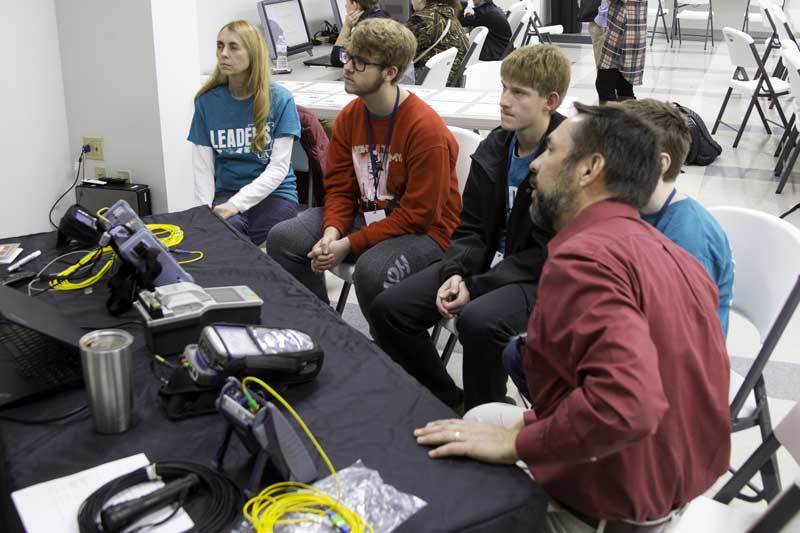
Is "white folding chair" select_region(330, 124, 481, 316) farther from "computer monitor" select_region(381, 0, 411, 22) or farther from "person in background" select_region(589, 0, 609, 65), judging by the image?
"person in background" select_region(589, 0, 609, 65)

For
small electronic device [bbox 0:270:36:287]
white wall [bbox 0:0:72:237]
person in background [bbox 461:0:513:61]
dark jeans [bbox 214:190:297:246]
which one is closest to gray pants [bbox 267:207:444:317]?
dark jeans [bbox 214:190:297:246]

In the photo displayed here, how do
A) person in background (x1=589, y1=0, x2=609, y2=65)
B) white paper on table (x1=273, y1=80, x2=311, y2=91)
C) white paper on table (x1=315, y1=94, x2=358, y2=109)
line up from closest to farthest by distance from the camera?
white paper on table (x1=315, y1=94, x2=358, y2=109)
white paper on table (x1=273, y1=80, x2=311, y2=91)
person in background (x1=589, y1=0, x2=609, y2=65)

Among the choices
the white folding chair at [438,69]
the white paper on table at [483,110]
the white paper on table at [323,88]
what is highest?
the white folding chair at [438,69]

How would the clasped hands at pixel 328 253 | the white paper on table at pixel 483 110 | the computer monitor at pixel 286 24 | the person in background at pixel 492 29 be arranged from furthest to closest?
1. the person in background at pixel 492 29
2. the computer monitor at pixel 286 24
3. the white paper on table at pixel 483 110
4. the clasped hands at pixel 328 253

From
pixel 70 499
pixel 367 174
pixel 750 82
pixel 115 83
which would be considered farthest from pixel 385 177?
pixel 750 82

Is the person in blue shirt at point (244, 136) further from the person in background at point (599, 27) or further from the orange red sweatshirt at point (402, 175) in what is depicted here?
the person in background at point (599, 27)

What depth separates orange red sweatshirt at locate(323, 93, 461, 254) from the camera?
8.05 feet

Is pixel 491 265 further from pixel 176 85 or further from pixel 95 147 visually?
pixel 95 147

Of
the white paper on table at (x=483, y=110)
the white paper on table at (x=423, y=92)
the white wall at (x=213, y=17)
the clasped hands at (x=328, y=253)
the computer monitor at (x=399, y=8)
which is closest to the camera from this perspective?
the clasped hands at (x=328, y=253)

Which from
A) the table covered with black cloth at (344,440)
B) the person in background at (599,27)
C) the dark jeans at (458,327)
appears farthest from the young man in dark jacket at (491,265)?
the person in background at (599,27)

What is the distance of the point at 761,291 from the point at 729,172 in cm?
361

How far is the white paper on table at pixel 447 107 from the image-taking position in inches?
137

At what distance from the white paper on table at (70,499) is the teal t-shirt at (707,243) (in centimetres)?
118

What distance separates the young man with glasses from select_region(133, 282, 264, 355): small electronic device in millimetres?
865
